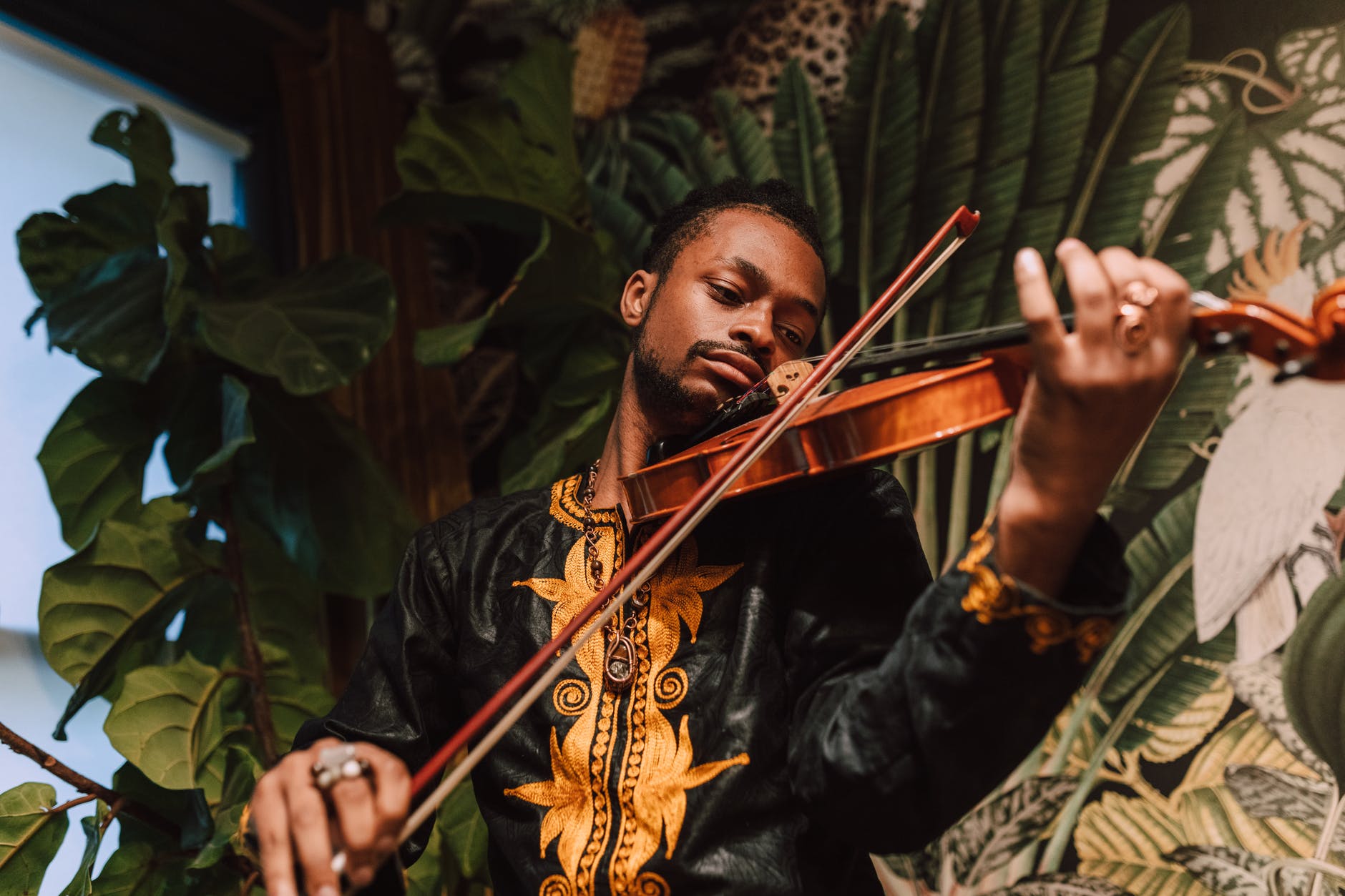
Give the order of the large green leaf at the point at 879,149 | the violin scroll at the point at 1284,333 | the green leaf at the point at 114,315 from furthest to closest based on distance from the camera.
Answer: the large green leaf at the point at 879,149 → the green leaf at the point at 114,315 → the violin scroll at the point at 1284,333

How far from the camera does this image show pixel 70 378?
2053mm

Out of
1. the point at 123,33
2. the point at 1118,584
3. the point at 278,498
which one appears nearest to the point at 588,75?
the point at 123,33

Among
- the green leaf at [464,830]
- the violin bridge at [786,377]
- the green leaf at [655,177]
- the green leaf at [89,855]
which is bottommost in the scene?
the green leaf at [464,830]

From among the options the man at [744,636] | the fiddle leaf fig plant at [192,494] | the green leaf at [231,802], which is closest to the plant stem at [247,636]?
the fiddle leaf fig plant at [192,494]

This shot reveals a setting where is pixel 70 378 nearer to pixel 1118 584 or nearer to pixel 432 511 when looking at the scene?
pixel 432 511

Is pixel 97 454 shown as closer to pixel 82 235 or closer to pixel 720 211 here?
pixel 82 235

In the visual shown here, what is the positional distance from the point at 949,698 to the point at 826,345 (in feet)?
4.14

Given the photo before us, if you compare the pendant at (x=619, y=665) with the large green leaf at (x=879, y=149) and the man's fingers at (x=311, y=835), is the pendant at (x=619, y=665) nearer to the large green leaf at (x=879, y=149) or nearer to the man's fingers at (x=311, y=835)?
the man's fingers at (x=311, y=835)

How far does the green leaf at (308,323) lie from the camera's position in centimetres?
180

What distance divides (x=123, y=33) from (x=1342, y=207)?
235cm

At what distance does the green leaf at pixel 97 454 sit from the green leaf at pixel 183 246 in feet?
0.61

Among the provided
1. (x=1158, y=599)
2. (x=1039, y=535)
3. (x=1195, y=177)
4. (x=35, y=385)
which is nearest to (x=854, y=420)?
(x=1039, y=535)

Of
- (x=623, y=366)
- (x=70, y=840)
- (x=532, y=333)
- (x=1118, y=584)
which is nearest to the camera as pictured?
(x=1118, y=584)

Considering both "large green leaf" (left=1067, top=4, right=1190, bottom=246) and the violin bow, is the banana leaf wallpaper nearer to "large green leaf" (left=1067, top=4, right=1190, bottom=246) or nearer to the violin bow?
"large green leaf" (left=1067, top=4, right=1190, bottom=246)
